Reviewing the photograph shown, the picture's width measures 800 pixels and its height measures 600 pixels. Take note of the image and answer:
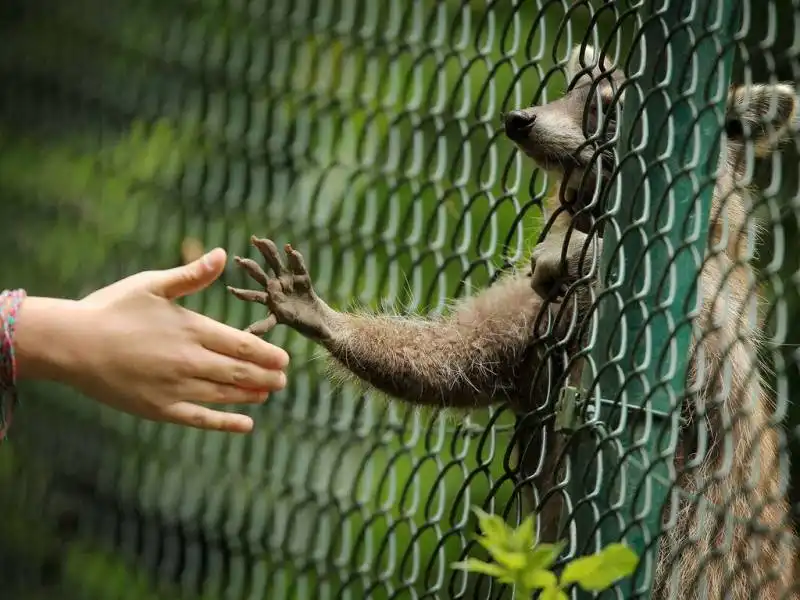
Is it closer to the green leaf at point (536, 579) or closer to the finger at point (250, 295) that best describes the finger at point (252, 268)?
the finger at point (250, 295)

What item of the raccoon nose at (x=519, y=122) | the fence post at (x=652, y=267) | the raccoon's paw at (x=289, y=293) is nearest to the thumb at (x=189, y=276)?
the raccoon's paw at (x=289, y=293)

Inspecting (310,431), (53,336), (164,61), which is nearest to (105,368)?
(53,336)

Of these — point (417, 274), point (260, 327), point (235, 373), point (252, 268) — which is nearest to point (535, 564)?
point (235, 373)

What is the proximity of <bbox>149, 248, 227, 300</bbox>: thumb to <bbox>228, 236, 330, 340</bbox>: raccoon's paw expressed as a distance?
584mm

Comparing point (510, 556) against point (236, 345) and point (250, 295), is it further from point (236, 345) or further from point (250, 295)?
point (250, 295)

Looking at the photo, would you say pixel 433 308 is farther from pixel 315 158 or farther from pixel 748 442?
pixel 748 442

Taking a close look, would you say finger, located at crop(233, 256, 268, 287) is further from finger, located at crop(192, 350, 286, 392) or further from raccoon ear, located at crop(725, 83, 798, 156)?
raccoon ear, located at crop(725, 83, 798, 156)

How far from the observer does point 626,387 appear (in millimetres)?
2664

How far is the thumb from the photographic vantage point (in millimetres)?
2473

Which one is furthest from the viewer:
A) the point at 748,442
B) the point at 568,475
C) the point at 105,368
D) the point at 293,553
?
the point at 293,553

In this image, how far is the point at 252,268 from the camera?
3096mm

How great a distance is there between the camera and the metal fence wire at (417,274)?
2.63m

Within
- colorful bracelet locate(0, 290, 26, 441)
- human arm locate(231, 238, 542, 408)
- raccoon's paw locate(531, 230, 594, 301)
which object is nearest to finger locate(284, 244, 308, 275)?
human arm locate(231, 238, 542, 408)

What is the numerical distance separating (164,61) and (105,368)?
8.77 ft
